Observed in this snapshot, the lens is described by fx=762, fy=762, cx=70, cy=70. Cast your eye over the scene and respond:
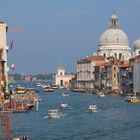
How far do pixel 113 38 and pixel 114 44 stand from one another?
1.24 metres

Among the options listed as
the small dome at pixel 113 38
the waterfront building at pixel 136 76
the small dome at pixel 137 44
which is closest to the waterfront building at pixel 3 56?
the waterfront building at pixel 136 76

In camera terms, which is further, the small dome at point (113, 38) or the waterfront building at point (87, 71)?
the small dome at point (113, 38)

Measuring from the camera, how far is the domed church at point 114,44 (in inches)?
5320

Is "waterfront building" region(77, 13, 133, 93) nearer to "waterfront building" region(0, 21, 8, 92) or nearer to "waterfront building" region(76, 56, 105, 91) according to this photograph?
"waterfront building" region(76, 56, 105, 91)

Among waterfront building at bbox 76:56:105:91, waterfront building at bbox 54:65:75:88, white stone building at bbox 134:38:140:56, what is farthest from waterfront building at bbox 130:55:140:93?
waterfront building at bbox 54:65:75:88

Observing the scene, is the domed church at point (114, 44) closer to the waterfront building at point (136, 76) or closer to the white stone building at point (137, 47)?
the white stone building at point (137, 47)

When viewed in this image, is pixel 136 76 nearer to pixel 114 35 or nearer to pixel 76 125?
pixel 76 125

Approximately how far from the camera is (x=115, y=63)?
112 meters

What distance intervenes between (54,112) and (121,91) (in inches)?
2033

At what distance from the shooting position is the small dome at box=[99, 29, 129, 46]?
13538 cm

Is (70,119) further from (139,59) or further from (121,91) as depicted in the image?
(121,91)

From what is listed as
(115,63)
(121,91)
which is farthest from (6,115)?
(115,63)

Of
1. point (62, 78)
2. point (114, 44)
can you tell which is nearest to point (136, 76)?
point (114, 44)

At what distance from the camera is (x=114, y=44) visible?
136 metres
